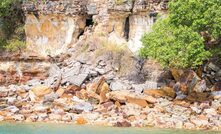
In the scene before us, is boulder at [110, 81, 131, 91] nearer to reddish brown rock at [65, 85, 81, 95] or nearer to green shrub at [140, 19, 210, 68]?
reddish brown rock at [65, 85, 81, 95]

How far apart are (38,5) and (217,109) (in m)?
16.2

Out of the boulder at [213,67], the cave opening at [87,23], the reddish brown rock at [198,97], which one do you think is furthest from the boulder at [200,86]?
the cave opening at [87,23]

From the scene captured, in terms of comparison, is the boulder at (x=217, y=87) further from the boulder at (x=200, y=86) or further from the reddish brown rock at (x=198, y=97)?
the reddish brown rock at (x=198, y=97)

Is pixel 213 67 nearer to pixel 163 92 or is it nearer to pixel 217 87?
pixel 217 87

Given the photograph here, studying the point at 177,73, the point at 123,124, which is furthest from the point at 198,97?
the point at 123,124

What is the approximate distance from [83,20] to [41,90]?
852 centimetres

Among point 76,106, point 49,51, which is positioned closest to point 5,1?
point 49,51

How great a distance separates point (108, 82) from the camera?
32.9 metres

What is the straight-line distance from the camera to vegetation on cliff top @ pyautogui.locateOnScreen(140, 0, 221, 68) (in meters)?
29.1

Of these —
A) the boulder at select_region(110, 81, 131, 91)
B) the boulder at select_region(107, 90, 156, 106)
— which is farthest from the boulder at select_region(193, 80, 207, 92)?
the boulder at select_region(110, 81, 131, 91)

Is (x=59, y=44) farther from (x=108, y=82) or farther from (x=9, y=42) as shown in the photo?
(x=108, y=82)

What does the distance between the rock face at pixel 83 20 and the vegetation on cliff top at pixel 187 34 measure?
4767 mm

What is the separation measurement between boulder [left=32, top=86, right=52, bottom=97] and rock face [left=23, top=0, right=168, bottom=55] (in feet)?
19.5

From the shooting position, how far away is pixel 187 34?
95.1 feet
